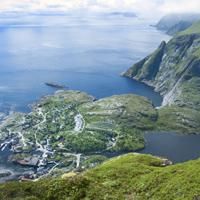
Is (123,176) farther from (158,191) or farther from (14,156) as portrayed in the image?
(14,156)

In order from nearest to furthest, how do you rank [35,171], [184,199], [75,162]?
[184,199], [35,171], [75,162]

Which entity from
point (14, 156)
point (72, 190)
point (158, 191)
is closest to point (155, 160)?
point (158, 191)

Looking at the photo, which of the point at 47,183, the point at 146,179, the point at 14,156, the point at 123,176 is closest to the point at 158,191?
the point at 146,179

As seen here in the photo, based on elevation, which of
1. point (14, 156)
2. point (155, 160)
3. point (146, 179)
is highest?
point (146, 179)

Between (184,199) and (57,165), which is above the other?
(184,199)

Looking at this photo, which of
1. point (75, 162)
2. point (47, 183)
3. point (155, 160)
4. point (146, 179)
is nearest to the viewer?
point (47, 183)

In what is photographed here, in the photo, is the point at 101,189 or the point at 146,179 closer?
the point at 101,189
